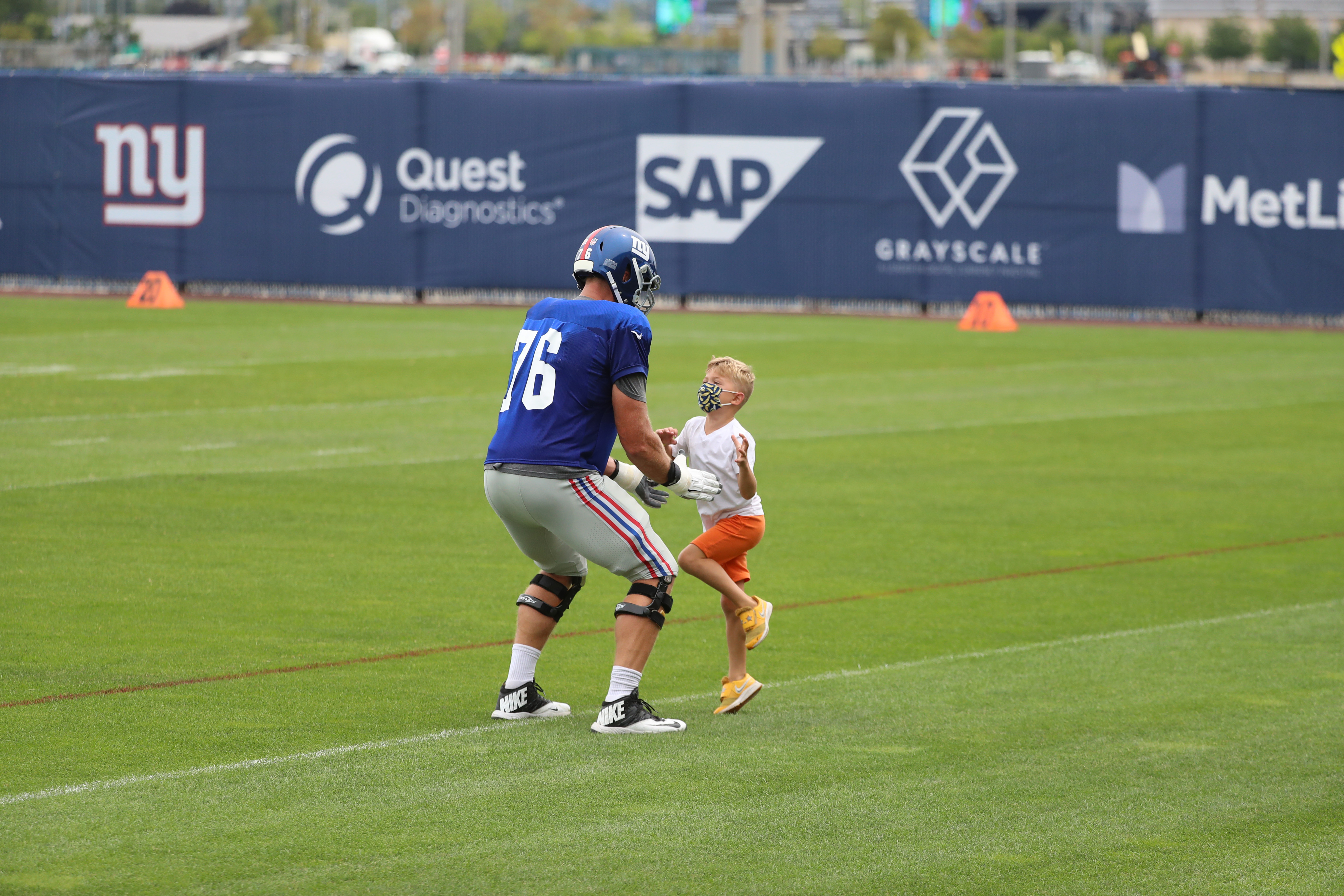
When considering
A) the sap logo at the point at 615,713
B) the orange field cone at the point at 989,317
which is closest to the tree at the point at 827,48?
the orange field cone at the point at 989,317

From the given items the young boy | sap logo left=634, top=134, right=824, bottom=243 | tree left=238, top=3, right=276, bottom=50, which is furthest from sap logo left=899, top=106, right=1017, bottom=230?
tree left=238, top=3, right=276, bottom=50

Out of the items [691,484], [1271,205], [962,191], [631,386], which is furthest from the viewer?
[962,191]

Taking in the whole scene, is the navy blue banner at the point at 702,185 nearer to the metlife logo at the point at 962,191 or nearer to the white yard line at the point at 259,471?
the metlife logo at the point at 962,191


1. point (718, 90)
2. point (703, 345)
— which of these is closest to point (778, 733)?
point (703, 345)

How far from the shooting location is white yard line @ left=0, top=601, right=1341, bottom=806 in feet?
21.4

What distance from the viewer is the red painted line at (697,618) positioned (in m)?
8.04

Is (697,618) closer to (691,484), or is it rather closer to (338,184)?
(691,484)

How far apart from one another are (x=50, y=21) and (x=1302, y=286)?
8771 centimetres

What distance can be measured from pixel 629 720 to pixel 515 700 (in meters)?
0.55

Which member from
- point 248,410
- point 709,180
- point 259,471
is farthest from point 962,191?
point 259,471

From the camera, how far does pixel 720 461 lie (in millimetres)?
7766

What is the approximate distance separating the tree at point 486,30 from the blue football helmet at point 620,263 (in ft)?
404

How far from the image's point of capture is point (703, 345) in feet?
83.4

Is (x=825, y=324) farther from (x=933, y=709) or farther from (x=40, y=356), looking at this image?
(x=933, y=709)
